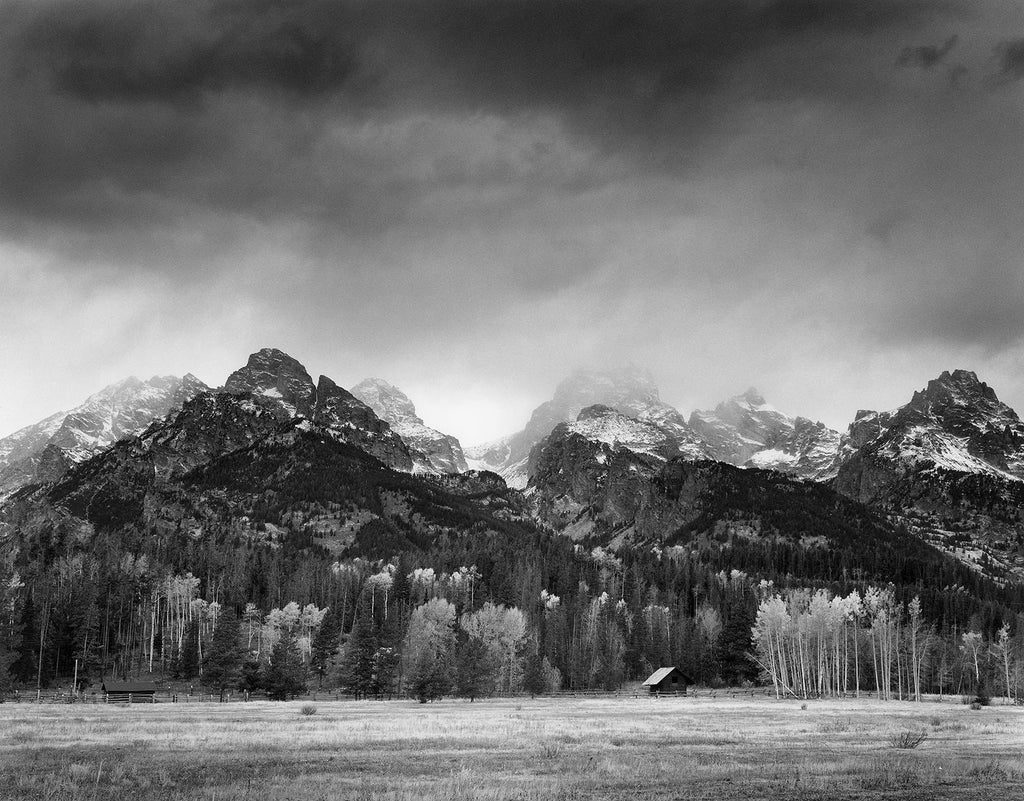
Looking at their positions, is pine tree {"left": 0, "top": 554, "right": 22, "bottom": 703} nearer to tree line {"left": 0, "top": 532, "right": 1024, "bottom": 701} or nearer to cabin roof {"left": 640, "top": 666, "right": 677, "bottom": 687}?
tree line {"left": 0, "top": 532, "right": 1024, "bottom": 701}

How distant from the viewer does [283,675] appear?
99.1m

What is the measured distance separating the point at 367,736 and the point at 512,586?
130 meters

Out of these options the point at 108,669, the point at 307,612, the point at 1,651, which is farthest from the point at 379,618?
the point at 1,651

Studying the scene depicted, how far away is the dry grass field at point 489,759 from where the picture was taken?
2873 centimetres

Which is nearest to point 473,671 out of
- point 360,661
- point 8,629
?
point 360,661

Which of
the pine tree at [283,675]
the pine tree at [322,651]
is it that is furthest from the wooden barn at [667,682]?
the pine tree at [283,675]

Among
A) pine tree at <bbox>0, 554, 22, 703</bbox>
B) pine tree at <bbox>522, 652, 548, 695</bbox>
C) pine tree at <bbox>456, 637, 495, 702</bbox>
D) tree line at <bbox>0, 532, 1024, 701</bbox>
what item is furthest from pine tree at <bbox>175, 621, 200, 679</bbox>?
pine tree at <bbox>522, 652, 548, 695</bbox>

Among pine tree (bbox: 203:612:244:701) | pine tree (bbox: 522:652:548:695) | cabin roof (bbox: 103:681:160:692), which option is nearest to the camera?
cabin roof (bbox: 103:681:160:692)

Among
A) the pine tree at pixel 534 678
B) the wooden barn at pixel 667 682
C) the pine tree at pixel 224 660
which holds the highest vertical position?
the pine tree at pixel 224 660

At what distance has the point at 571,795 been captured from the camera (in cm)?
2812

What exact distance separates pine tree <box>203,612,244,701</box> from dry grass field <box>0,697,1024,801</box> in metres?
36.7

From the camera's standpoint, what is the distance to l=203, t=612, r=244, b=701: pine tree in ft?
341

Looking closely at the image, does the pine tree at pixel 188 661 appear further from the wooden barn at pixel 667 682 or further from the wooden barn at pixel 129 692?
the wooden barn at pixel 667 682

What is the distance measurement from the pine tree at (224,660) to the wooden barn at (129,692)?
6750mm
